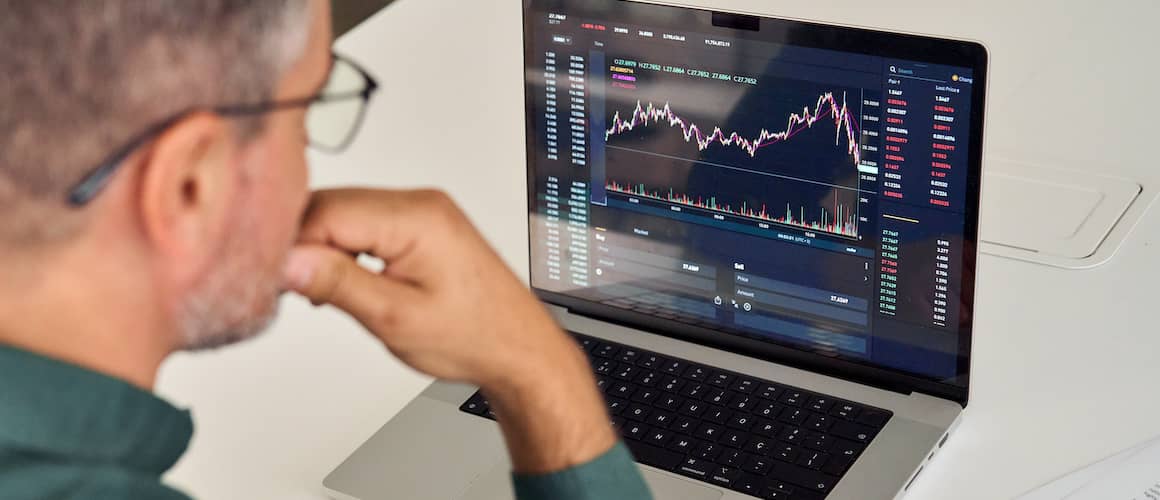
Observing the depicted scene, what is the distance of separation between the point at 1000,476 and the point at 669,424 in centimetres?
28

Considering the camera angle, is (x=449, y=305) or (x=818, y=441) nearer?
(x=449, y=305)

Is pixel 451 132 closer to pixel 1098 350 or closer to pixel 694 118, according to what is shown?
pixel 694 118

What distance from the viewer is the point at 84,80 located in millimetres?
630

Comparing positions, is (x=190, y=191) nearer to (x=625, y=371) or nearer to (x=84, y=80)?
(x=84, y=80)

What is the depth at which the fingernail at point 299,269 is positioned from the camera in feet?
2.94

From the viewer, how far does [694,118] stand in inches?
50.3

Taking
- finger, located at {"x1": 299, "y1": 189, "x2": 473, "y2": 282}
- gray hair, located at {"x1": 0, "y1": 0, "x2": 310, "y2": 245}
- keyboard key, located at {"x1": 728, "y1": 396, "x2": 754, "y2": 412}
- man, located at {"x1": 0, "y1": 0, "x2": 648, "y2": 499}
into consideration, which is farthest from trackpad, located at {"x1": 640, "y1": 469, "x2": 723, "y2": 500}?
gray hair, located at {"x1": 0, "y1": 0, "x2": 310, "y2": 245}

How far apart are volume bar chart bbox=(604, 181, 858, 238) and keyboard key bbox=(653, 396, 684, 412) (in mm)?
173

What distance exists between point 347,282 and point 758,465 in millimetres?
419

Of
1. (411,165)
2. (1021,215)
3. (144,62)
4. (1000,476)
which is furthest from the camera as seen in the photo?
(411,165)

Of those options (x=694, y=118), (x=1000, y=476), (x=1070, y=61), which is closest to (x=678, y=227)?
(x=694, y=118)

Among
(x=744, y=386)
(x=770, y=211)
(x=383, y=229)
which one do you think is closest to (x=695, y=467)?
(x=744, y=386)

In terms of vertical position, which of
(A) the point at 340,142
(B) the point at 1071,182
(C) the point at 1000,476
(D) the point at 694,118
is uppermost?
(A) the point at 340,142

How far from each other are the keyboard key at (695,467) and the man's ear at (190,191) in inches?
22.1
